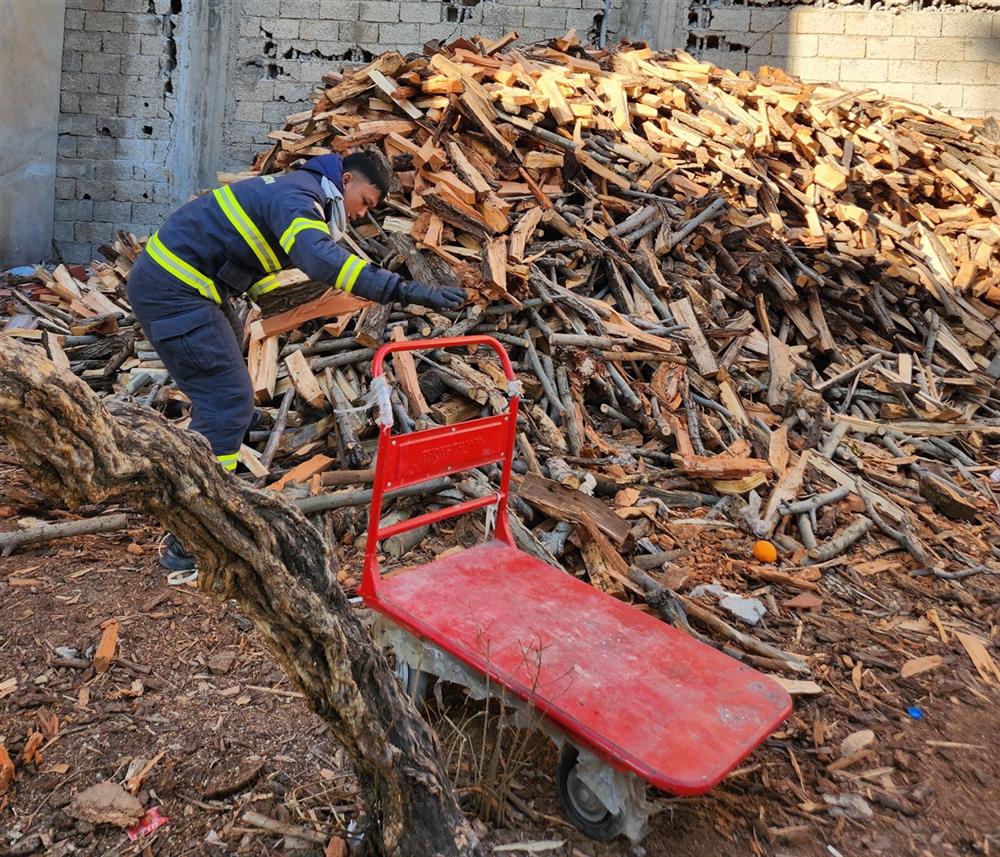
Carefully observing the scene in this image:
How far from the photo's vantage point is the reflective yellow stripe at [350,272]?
3938 millimetres

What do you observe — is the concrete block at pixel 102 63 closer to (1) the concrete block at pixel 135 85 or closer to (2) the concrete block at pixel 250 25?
(1) the concrete block at pixel 135 85

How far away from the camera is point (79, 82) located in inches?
437

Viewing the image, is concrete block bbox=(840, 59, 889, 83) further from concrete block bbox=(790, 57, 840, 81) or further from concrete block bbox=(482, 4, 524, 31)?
concrete block bbox=(482, 4, 524, 31)

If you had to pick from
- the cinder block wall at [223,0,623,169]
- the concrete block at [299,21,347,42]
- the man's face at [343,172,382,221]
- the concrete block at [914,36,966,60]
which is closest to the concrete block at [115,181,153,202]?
the cinder block wall at [223,0,623,169]

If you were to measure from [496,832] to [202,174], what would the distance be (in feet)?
35.3

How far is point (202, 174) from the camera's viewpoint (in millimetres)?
11531

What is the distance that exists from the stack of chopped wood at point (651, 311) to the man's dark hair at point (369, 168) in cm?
149

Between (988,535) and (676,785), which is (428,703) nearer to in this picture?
(676,785)

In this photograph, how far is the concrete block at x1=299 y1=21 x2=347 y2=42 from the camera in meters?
11.2

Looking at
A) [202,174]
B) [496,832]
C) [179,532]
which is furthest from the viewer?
[202,174]

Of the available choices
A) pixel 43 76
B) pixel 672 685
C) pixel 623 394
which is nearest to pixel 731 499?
pixel 623 394

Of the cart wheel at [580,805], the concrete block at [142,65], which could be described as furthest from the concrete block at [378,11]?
the cart wheel at [580,805]

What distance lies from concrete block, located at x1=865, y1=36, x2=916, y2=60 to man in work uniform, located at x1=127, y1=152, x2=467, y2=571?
10285mm

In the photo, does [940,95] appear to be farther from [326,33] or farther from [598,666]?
[598,666]
